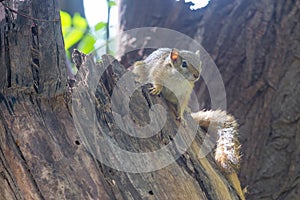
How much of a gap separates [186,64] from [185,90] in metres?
0.16

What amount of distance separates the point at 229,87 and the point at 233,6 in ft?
1.84

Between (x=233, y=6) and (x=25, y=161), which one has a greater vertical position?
(x=233, y=6)

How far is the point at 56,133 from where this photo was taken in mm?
1854

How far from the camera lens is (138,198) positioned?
1896 millimetres

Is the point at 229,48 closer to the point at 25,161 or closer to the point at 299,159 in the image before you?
the point at 299,159

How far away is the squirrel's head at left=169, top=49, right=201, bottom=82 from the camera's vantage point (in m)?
2.69

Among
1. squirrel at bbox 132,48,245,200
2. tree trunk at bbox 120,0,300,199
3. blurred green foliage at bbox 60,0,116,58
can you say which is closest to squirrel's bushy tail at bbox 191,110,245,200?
squirrel at bbox 132,48,245,200

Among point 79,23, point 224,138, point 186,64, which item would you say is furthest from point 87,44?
point 224,138

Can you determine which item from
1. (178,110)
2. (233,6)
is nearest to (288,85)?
(233,6)

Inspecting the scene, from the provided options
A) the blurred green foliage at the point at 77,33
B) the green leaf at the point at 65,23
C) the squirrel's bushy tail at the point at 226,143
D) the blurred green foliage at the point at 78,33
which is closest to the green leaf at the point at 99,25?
the blurred green foliage at the point at 78,33

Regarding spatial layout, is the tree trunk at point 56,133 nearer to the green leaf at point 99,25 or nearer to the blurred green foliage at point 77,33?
the blurred green foliage at point 77,33

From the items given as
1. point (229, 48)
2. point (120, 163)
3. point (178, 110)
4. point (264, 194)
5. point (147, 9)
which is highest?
point (147, 9)

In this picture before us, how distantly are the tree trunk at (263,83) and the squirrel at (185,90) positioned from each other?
700 mm

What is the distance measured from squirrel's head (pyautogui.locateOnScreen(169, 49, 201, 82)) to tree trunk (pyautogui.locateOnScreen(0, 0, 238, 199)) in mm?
676
